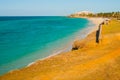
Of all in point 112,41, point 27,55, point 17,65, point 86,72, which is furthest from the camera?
point 27,55

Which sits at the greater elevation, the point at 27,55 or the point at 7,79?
the point at 7,79

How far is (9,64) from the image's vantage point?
1026 inches

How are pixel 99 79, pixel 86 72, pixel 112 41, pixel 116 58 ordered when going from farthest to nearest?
1. pixel 112 41
2. pixel 116 58
3. pixel 86 72
4. pixel 99 79

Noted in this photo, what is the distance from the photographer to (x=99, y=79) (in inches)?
→ 573

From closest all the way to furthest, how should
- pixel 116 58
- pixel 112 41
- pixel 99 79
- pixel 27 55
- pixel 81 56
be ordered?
pixel 99 79 < pixel 116 58 < pixel 81 56 < pixel 112 41 < pixel 27 55

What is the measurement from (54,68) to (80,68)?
1.95 m

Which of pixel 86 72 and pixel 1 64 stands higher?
pixel 86 72

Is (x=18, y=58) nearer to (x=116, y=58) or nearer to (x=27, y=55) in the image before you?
(x=27, y=55)

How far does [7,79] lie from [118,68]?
739 cm

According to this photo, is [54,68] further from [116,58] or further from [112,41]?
[112,41]

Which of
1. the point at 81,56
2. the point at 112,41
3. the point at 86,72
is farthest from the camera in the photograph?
the point at 112,41

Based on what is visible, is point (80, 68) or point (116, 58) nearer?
point (80, 68)

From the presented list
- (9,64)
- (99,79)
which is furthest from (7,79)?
(9,64)

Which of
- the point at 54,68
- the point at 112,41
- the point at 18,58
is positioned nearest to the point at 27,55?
the point at 18,58
